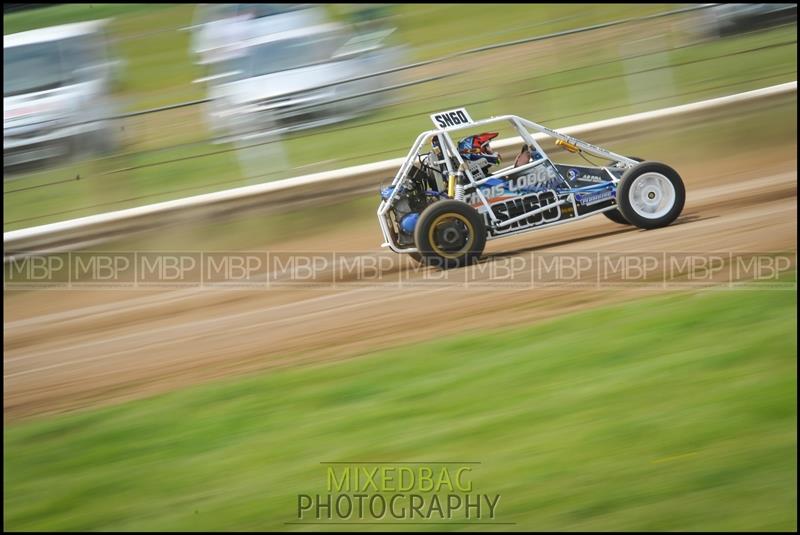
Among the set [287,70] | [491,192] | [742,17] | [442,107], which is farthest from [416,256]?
[742,17]

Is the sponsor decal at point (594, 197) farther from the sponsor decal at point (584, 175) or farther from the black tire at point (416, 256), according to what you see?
the black tire at point (416, 256)

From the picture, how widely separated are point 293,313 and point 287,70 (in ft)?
10.1

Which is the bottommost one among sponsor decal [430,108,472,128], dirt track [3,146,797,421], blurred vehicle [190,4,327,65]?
dirt track [3,146,797,421]

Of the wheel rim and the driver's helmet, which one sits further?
the driver's helmet

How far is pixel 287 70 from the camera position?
9.12 meters

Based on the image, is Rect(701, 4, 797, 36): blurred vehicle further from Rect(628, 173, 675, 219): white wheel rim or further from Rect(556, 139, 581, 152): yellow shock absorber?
Rect(556, 139, 581, 152): yellow shock absorber

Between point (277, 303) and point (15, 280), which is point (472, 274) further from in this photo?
point (15, 280)

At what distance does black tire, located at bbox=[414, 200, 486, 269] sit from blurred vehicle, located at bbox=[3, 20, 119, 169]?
16.1 feet

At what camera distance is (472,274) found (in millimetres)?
7344

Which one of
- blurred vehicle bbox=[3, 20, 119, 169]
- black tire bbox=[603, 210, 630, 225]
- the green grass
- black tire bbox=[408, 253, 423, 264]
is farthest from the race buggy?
blurred vehicle bbox=[3, 20, 119, 169]

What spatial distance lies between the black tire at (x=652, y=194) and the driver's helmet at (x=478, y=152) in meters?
1.20

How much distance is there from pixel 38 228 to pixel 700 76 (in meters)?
7.92

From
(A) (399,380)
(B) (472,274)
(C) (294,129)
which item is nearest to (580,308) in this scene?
(B) (472,274)

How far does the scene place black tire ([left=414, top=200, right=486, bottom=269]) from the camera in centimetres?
707
